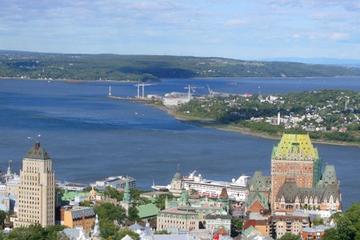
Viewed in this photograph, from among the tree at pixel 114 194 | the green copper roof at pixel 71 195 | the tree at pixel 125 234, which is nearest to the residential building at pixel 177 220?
the tree at pixel 125 234

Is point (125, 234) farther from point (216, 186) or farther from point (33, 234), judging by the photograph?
point (216, 186)

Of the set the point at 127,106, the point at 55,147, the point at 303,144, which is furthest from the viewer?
the point at 127,106

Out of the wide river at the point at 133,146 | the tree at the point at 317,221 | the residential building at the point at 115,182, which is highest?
the tree at the point at 317,221

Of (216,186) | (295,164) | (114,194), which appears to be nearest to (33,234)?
(114,194)

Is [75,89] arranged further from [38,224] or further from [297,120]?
[38,224]

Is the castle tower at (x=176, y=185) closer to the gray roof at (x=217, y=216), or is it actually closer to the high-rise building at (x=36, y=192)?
the gray roof at (x=217, y=216)

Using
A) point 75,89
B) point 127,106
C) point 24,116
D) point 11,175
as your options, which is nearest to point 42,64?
point 75,89
